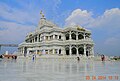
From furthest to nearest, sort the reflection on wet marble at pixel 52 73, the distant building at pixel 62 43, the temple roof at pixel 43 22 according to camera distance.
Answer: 1. the temple roof at pixel 43 22
2. the distant building at pixel 62 43
3. the reflection on wet marble at pixel 52 73

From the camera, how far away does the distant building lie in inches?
2493

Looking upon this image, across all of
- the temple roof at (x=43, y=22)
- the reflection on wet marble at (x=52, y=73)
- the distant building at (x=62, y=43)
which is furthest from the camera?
the temple roof at (x=43, y=22)

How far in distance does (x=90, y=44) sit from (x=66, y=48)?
1009 centimetres

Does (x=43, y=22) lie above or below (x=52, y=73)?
above

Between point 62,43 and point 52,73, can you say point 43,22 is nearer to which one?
point 62,43

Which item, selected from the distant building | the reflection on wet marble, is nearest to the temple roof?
the distant building

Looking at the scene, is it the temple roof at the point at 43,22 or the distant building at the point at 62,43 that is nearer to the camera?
the distant building at the point at 62,43

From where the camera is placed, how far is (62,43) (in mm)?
65938

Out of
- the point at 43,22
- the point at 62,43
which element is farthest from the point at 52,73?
the point at 43,22

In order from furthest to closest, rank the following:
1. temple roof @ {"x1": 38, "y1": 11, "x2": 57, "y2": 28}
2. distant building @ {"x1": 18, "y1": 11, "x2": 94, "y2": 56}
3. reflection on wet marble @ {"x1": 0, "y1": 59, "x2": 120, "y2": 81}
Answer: temple roof @ {"x1": 38, "y1": 11, "x2": 57, "y2": 28} → distant building @ {"x1": 18, "y1": 11, "x2": 94, "y2": 56} → reflection on wet marble @ {"x1": 0, "y1": 59, "x2": 120, "y2": 81}

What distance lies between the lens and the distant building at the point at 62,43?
63.3 metres

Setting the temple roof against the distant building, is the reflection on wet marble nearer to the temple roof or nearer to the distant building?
the distant building

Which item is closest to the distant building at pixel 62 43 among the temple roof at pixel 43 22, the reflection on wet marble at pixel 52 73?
the temple roof at pixel 43 22

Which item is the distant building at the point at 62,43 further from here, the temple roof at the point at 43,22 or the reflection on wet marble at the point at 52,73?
the reflection on wet marble at the point at 52,73
